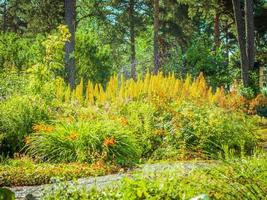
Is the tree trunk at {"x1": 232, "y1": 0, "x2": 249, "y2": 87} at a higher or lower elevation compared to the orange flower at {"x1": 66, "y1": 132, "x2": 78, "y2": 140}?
higher

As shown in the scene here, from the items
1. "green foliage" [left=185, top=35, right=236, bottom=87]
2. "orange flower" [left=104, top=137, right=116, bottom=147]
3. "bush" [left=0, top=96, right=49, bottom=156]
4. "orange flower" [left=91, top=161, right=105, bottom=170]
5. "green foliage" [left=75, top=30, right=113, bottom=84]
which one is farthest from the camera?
"green foliage" [left=75, top=30, right=113, bottom=84]

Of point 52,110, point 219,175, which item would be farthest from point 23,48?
point 219,175

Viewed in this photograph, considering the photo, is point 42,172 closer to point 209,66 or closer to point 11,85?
point 11,85

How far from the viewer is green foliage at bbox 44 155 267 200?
419cm

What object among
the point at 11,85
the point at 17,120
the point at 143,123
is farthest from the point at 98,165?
the point at 11,85

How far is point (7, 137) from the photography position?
868 cm

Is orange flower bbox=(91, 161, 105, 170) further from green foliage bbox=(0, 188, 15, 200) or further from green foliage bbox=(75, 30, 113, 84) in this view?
green foliage bbox=(75, 30, 113, 84)

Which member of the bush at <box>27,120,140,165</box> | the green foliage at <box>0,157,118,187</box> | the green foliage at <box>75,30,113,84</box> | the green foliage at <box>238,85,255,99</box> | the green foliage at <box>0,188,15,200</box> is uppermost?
the green foliage at <box>75,30,113,84</box>

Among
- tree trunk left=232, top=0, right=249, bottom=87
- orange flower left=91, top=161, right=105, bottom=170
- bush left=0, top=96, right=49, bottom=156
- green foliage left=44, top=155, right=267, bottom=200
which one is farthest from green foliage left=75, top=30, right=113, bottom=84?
green foliage left=44, top=155, right=267, bottom=200

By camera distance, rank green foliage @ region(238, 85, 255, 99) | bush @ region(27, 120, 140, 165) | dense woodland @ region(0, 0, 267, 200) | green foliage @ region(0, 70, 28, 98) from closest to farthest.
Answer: dense woodland @ region(0, 0, 267, 200), bush @ region(27, 120, 140, 165), green foliage @ region(0, 70, 28, 98), green foliage @ region(238, 85, 255, 99)

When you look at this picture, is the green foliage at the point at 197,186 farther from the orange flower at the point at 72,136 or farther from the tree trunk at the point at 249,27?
the tree trunk at the point at 249,27

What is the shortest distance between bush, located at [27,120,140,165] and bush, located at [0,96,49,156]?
2.00 feet

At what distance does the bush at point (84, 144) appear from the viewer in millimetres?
7566

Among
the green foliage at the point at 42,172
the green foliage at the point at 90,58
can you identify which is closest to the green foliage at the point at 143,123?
the green foliage at the point at 42,172
